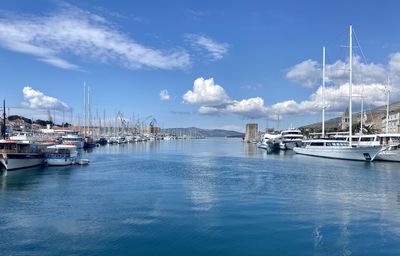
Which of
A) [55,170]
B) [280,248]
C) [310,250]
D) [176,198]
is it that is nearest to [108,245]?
[280,248]

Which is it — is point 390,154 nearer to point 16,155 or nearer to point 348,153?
point 348,153

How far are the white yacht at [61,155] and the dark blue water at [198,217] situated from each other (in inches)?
667

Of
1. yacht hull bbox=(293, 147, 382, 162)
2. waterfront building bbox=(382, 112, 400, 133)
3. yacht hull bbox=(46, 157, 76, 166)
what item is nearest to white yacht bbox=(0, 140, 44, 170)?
yacht hull bbox=(46, 157, 76, 166)

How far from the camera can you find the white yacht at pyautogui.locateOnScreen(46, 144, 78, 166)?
2827 inches

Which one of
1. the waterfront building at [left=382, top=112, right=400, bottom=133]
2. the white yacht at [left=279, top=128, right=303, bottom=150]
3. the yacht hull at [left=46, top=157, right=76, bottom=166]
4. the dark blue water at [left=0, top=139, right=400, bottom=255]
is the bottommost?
the dark blue water at [left=0, top=139, right=400, bottom=255]

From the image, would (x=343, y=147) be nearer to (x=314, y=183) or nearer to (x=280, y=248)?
(x=314, y=183)

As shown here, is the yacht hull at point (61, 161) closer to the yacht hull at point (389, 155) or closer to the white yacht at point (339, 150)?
the white yacht at point (339, 150)

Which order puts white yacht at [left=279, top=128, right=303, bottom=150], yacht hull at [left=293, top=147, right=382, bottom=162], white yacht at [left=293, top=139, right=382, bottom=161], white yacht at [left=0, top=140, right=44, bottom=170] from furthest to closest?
1. white yacht at [left=279, top=128, right=303, bottom=150]
2. white yacht at [left=293, top=139, right=382, bottom=161]
3. yacht hull at [left=293, top=147, right=382, bottom=162]
4. white yacht at [left=0, top=140, right=44, bottom=170]

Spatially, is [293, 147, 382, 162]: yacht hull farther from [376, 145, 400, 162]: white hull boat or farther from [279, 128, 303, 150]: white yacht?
[279, 128, 303, 150]: white yacht

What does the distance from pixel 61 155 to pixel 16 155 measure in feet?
34.3

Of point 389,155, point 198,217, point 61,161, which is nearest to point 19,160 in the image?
point 61,161

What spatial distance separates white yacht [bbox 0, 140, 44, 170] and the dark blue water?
9261 mm

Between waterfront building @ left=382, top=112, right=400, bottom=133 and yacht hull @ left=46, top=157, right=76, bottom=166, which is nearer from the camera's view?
yacht hull @ left=46, top=157, right=76, bottom=166

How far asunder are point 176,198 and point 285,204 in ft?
33.5
